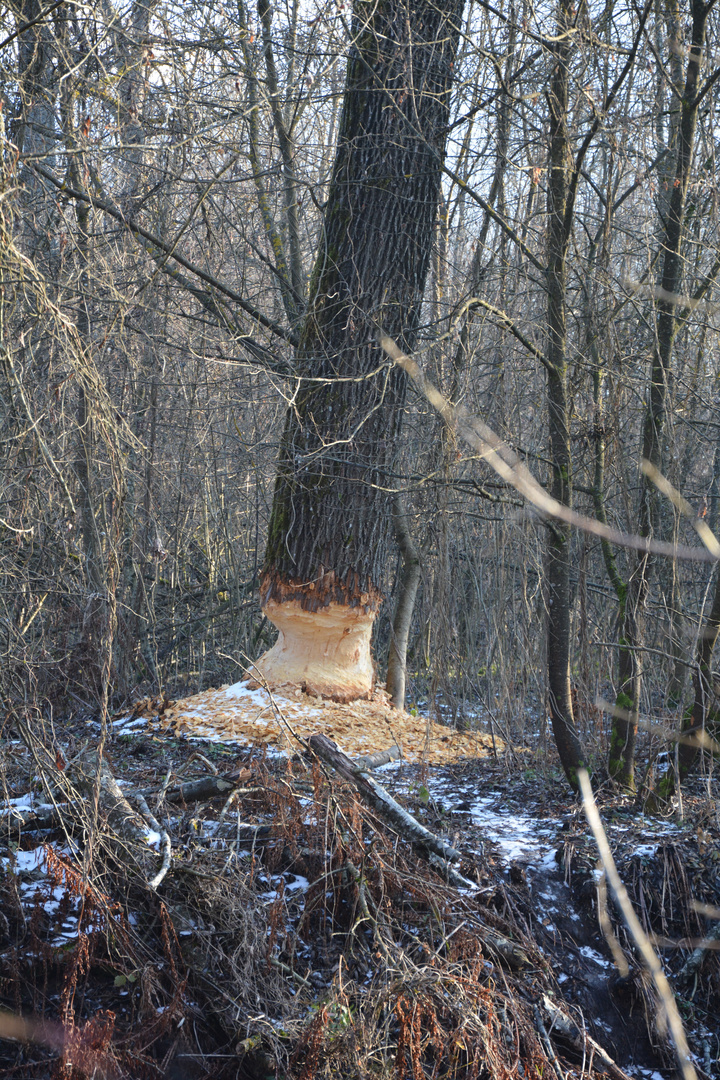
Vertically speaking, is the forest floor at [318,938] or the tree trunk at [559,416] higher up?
the tree trunk at [559,416]

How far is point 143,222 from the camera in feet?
23.4

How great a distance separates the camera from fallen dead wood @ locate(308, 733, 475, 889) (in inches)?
133

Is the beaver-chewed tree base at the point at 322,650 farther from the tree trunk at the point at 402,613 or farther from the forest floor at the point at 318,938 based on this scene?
the forest floor at the point at 318,938

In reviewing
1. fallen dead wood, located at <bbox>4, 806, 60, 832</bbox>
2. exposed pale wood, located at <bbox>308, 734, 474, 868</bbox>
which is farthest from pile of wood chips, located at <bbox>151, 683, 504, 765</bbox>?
fallen dead wood, located at <bbox>4, 806, 60, 832</bbox>

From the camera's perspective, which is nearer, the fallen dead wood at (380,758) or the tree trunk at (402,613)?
the fallen dead wood at (380,758)

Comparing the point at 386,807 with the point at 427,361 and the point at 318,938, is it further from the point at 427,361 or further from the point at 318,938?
the point at 427,361

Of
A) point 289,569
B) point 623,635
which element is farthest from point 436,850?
point 289,569

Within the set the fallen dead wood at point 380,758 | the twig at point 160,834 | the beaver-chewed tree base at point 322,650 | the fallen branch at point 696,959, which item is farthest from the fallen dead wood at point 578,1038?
the beaver-chewed tree base at point 322,650

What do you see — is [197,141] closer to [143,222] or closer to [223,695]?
[143,222]

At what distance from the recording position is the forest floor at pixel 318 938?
260 centimetres

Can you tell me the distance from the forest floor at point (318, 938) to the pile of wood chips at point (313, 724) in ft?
3.90

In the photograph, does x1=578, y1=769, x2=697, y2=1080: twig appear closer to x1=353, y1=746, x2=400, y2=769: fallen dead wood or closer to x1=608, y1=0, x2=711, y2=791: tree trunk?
x1=608, y1=0, x2=711, y2=791: tree trunk

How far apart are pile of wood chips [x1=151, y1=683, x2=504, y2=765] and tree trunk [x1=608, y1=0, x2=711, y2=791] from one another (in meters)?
1.19

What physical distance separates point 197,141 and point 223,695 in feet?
13.1
